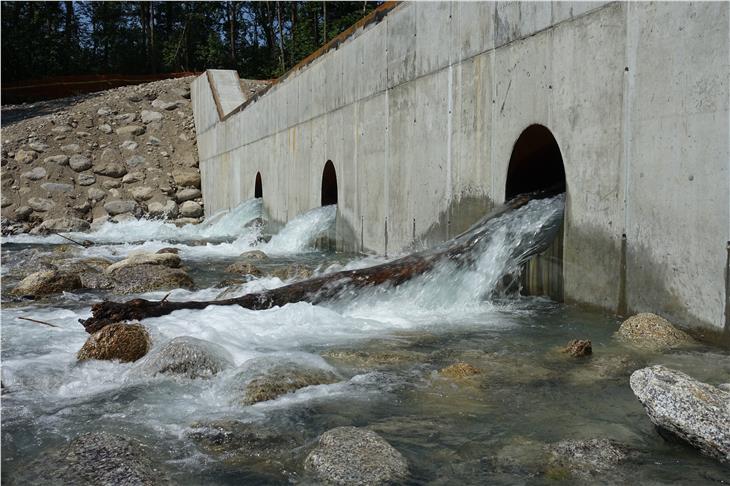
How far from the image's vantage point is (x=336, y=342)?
5258 mm

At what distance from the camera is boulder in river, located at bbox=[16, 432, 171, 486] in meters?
2.75

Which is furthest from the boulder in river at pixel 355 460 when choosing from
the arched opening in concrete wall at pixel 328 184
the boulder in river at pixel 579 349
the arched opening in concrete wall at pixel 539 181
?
the arched opening in concrete wall at pixel 328 184

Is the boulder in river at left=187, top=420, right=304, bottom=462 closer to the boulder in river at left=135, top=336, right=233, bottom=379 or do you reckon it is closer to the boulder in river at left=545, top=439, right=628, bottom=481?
the boulder in river at left=135, top=336, right=233, bottom=379

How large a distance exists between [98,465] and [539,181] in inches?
222

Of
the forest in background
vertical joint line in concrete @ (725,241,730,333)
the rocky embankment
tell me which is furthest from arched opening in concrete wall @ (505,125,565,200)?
the forest in background

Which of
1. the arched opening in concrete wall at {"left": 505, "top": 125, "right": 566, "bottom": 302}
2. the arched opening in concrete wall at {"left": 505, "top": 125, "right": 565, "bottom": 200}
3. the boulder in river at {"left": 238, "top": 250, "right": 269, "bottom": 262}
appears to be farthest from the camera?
the boulder in river at {"left": 238, "top": 250, "right": 269, "bottom": 262}

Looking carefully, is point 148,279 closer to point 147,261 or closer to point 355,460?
point 147,261

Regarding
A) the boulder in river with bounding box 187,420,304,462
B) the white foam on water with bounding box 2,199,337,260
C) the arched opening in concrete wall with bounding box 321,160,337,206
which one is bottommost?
the white foam on water with bounding box 2,199,337,260

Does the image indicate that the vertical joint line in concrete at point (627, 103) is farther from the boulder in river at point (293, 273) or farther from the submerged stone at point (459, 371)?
the boulder in river at point (293, 273)

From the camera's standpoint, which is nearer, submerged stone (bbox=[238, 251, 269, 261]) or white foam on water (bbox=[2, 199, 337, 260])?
submerged stone (bbox=[238, 251, 269, 261])

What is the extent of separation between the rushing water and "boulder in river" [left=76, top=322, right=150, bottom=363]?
0.12 meters

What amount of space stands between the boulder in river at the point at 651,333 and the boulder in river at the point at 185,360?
2.76m

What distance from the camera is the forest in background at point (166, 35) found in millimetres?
34719

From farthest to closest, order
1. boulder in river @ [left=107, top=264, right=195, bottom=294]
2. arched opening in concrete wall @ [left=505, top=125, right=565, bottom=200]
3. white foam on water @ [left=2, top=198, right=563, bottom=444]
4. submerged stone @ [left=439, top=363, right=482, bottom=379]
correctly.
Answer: boulder in river @ [left=107, top=264, right=195, bottom=294] → arched opening in concrete wall @ [left=505, top=125, right=565, bottom=200] → submerged stone @ [left=439, top=363, right=482, bottom=379] → white foam on water @ [left=2, top=198, right=563, bottom=444]
